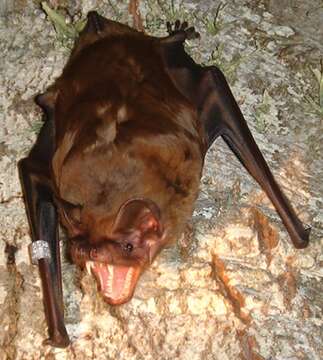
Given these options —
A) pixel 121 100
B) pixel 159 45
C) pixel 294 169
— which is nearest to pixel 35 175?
pixel 121 100

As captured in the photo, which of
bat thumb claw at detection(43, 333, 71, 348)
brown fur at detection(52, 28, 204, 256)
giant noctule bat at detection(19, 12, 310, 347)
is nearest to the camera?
giant noctule bat at detection(19, 12, 310, 347)

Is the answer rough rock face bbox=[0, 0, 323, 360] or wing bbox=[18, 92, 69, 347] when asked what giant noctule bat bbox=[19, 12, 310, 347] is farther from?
rough rock face bbox=[0, 0, 323, 360]

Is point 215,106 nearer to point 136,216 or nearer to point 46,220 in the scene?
point 46,220

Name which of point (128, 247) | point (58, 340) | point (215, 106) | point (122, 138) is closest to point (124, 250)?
point (128, 247)

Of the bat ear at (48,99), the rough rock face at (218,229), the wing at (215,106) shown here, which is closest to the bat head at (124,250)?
the rough rock face at (218,229)

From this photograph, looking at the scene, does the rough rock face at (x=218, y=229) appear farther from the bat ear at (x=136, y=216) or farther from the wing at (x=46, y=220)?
the bat ear at (x=136, y=216)

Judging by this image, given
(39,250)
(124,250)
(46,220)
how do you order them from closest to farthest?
(124,250), (39,250), (46,220)

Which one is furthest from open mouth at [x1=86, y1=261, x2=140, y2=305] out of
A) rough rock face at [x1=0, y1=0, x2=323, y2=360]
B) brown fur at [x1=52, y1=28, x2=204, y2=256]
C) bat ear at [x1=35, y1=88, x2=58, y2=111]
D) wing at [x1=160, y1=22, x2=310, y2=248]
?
bat ear at [x1=35, y1=88, x2=58, y2=111]

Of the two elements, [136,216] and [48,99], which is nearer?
[136,216]
